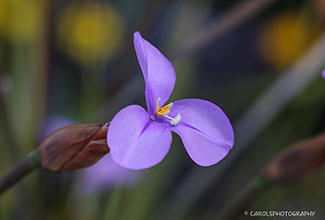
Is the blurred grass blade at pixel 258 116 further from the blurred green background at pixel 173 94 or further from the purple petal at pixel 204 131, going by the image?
the purple petal at pixel 204 131

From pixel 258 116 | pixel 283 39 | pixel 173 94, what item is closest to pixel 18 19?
pixel 173 94

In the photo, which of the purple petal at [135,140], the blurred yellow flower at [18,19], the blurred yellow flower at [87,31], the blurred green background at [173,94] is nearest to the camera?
the purple petal at [135,140]

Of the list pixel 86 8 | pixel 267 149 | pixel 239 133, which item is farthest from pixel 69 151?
pixel 86 8

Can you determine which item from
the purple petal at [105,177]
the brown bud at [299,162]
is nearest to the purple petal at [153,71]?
the brown bud at [299,162]

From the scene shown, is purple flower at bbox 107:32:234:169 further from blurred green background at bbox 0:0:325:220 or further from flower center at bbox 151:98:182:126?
blurred green background at bbox 0:0:325:220

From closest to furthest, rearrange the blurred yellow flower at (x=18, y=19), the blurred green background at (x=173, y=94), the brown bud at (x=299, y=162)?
the brown bud at (x=299, y=162) < the blurred green background at (x=173, y=94) < the blurred yellow flower at (x=18, y=19)

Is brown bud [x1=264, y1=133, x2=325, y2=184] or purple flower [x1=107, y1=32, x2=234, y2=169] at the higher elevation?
purple flower [x1=107, y1=32, x2=234, y2=169]

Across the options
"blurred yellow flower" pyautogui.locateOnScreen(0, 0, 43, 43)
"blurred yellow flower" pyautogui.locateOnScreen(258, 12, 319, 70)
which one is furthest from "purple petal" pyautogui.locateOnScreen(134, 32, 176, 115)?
"blurred yellow flower" pyautogui.locateOnScreen(258, 12, 319, 70)

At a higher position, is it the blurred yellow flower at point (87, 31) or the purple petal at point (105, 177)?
the blurred yellow flower at point (87, 31)

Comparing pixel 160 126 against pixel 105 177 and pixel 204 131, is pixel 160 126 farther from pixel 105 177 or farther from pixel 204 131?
pixel 105 177
